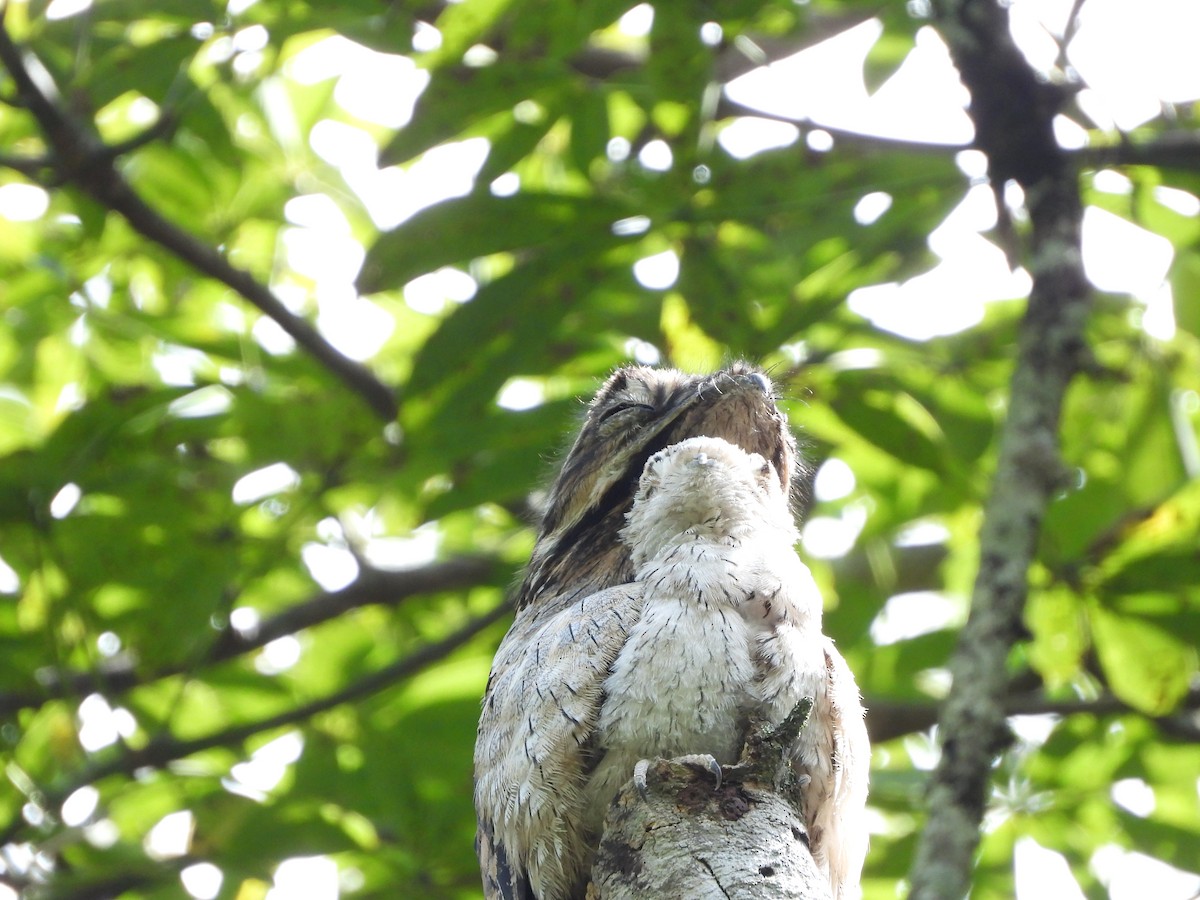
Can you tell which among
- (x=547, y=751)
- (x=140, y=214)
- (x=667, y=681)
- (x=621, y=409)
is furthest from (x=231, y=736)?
(x=667, y=681)

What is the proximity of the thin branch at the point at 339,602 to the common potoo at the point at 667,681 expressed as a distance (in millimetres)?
2335

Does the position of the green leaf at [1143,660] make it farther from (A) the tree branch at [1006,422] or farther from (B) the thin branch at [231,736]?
(B) the thin branch at [231,736]

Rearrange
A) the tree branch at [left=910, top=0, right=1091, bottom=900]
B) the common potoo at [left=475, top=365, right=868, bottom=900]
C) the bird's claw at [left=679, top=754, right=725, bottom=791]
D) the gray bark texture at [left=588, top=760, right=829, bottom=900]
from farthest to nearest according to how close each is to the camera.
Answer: the tree branch at [left=910, top=0, right=1091, bottom=900] → the common potoo at [left=475, top=365, right=868, bottom=900] → the bird's claw at [left=679, top=754, right=725, bottom=791] → the gray bark texture at [left=588, top=760, right=829, bottom=900]

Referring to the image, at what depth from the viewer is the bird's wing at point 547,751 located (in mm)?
2250

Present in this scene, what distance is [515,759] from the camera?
233 cm

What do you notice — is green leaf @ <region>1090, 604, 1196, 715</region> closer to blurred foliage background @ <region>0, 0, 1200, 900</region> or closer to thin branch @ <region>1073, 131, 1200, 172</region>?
blurred foliage background @ <region>0, 0, 1200, 900</region>

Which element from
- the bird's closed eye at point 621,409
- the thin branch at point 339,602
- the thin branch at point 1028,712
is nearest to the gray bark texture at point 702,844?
the bird's closed eye at point 621,409

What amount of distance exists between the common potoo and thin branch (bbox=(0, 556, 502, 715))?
2335mm

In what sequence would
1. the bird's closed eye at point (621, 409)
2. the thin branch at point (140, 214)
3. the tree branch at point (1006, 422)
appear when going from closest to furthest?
the tree branch at point (1006, 422), the bird's closed eye at point (621, 409), the thin branch at point (140, 214)

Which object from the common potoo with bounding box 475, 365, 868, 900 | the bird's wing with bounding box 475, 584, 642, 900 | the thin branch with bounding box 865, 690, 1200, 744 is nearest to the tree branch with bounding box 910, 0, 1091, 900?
the common potoo with bounding box 475, 365, 868, 900

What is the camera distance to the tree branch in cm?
265

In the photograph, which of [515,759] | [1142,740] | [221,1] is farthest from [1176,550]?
[221,1]

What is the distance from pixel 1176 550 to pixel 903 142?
1.34 meters

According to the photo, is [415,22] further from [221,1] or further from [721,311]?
[721,311]
